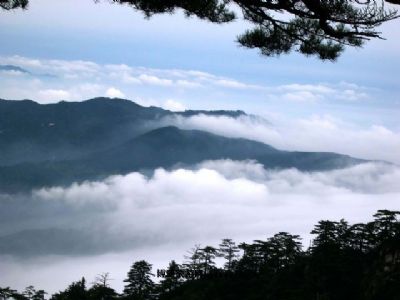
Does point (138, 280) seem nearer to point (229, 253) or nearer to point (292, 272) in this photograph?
point (229, 253)

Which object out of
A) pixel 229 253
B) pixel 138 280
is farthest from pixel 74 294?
pixel 229 253

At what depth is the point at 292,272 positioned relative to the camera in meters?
38.3

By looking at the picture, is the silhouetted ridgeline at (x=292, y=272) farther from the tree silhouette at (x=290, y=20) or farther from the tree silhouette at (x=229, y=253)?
the tree silhouette at (x=290, y=20)

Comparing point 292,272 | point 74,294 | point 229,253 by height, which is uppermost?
point 229,253

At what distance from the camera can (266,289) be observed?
35812 mm

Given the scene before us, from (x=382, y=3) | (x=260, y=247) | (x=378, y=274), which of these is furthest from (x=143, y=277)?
(x=382, y=3)

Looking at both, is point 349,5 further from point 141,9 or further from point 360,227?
point 360,227

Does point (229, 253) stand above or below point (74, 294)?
above

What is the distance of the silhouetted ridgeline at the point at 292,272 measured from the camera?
30.6 meters

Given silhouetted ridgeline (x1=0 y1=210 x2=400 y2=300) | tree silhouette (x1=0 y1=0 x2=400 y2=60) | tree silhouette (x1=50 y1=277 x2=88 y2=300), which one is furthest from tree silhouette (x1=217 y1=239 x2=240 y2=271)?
tree silhouette (x1=0 y1=0 x2=400 y2=60)

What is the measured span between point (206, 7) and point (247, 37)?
4.19 ft

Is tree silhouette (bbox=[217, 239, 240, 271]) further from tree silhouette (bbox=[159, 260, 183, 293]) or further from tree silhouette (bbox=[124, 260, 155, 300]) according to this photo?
tree silhouette (bbox=[124, 260, 155, 300])

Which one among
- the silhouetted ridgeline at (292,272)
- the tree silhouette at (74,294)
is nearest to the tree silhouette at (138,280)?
the silhouetted ridgeline at (292,272)

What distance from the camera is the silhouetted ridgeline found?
100 feet
